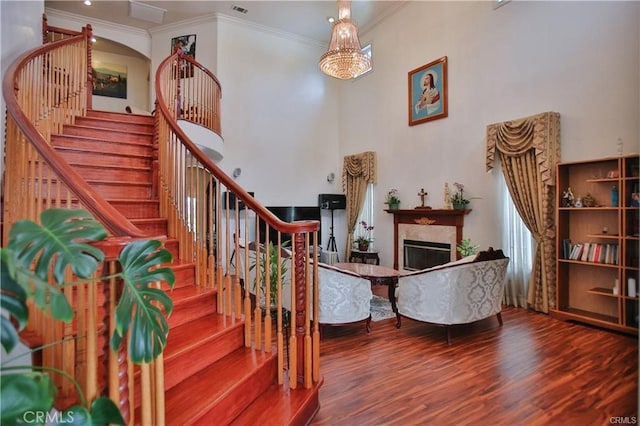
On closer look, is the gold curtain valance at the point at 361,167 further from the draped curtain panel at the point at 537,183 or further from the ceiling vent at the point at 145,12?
the ceiling vent at the point at 145,12

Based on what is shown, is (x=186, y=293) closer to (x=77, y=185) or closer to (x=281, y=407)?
(x=281, y=407)

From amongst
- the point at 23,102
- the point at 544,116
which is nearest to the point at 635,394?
the point at 544,116

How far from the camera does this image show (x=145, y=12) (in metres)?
6.94

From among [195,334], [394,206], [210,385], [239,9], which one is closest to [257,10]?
[239,9]

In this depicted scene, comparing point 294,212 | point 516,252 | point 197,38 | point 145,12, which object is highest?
point 145,12

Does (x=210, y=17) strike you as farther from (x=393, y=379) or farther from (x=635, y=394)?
(x=635, y=394)

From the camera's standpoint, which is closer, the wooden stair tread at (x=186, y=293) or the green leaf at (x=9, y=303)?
the green leaf at (x=9, y=303)

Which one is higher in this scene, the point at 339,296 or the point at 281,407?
the point at 339,296

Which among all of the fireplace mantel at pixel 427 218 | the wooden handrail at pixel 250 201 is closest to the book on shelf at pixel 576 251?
the fireplace mantel at pixel 427 218

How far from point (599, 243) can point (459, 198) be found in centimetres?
→ 194

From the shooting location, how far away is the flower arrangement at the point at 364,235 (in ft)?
23.7

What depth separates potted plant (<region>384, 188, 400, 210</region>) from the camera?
6.75m

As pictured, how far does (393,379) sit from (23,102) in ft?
13.7

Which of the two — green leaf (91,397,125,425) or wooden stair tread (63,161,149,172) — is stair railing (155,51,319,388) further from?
green leaf (91,397,125,425)
